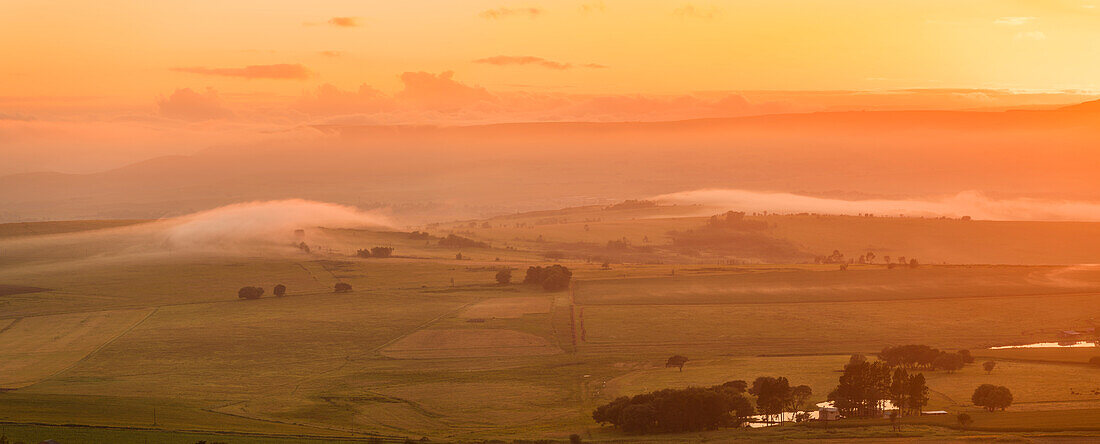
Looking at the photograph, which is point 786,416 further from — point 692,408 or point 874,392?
point 692,408

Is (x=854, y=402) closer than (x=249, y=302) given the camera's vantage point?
Yes

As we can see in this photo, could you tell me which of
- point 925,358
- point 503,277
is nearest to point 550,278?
point 503,277

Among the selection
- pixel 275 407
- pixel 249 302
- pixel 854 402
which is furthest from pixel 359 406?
pixel 249 302

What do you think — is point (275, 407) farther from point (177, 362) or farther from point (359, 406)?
point (177, 362)

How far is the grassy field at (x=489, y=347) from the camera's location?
3996 inches

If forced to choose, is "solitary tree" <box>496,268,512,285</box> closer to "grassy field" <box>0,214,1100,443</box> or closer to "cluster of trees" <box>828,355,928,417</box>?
"grassy field" <box>0,214,1100,443</box>

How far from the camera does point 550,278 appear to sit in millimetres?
187750

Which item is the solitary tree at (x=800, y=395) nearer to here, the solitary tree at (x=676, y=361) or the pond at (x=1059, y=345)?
the solitary tree at (x=676, y=361)

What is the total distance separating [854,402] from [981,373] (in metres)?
25.3

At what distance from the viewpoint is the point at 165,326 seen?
161 m

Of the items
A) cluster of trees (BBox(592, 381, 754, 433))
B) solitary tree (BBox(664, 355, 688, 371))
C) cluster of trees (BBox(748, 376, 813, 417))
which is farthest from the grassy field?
cluster of trees (BBox(748, 376, 813, 417))

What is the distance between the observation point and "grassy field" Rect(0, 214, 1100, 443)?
101500 mm

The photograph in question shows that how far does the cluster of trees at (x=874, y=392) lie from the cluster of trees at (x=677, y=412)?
30.3 ft

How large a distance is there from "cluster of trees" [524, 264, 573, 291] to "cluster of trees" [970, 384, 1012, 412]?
9692cm
